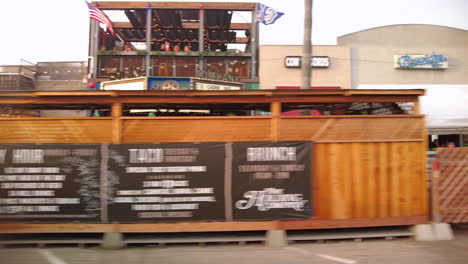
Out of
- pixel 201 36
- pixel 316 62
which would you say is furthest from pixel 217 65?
pixel 316 62

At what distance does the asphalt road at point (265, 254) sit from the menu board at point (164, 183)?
0.56 m

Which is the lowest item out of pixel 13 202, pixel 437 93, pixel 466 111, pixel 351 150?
pixel 13 202

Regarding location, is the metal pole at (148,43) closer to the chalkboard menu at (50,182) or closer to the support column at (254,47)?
the support column at (254,47)

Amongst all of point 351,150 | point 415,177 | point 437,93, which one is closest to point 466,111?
point 437,93

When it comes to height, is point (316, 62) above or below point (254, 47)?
below

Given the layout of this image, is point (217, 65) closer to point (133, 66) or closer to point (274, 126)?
point (133, 66)

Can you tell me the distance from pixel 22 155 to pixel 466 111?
1226 cm

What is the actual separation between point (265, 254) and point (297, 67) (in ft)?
39.1

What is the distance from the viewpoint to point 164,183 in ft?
18.1

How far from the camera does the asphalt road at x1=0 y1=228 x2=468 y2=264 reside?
498cm

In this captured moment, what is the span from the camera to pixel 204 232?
5871 millimetres

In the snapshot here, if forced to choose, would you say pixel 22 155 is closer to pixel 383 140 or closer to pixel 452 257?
pixel 383 140

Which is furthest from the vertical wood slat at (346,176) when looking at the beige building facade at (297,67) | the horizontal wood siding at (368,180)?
the beige building facade at (297,67)

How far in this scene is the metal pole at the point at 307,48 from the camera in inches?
305
